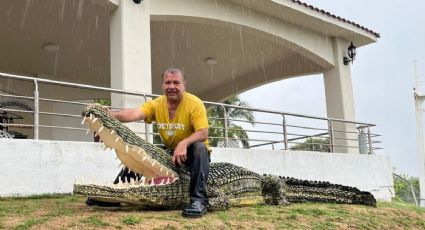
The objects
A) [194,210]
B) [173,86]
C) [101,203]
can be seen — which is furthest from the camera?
[101,203]

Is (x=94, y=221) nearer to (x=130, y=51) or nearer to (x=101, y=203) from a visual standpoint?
(x=101, y=203)

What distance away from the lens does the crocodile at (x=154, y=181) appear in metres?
4.36

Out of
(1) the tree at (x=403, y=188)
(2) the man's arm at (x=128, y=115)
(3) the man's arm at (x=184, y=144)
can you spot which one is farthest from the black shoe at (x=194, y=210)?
(1) the tree at (x=403, y=188)

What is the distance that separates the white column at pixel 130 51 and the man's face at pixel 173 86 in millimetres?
3662

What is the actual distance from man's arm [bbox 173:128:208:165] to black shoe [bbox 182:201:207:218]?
0.42 metres

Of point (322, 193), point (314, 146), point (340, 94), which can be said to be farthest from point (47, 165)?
point (314, 146)

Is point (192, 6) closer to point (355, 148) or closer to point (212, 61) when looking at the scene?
point (212, 61)

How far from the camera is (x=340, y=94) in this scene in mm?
12758

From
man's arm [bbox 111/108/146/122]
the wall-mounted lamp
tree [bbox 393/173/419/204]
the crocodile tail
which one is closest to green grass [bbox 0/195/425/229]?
the crocodile tail

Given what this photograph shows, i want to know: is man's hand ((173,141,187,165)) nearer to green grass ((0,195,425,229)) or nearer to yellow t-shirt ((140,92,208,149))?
yellow t-shirt ((140,92,208,149))

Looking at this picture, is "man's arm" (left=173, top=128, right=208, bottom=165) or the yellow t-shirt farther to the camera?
the yellow t-shirt

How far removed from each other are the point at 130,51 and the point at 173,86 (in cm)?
408

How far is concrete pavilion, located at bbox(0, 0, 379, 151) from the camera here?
888 cm

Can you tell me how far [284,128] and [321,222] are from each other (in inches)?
199
